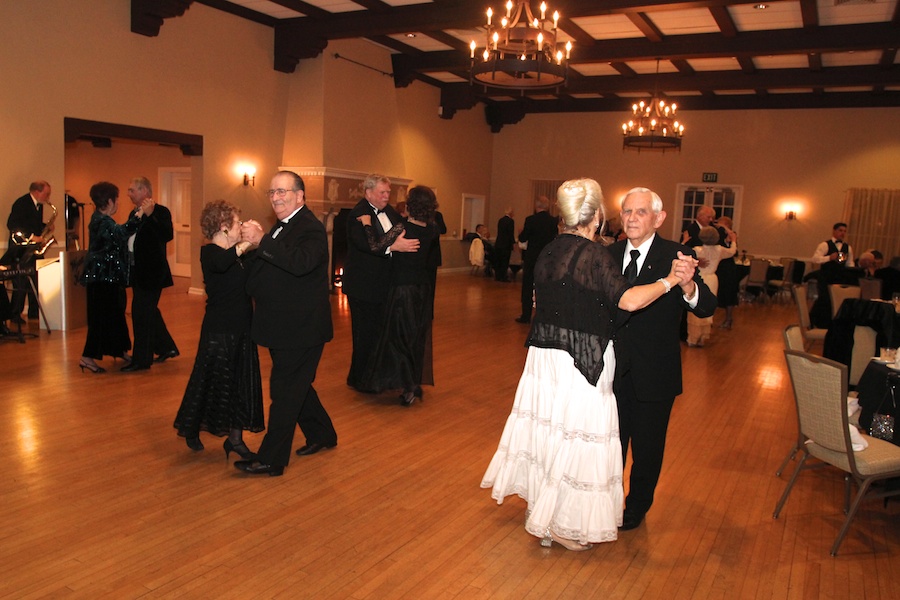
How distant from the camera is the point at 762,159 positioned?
50.8ft

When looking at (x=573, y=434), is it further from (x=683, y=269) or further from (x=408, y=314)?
(x=408, y=314)

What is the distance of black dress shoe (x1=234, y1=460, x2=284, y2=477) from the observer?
3.75 meters

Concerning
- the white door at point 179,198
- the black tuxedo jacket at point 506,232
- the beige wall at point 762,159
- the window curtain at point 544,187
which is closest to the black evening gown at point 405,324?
the white door at point 179,198

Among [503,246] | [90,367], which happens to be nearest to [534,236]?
[503,246]

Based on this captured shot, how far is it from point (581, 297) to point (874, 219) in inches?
568

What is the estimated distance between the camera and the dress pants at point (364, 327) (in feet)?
16.9

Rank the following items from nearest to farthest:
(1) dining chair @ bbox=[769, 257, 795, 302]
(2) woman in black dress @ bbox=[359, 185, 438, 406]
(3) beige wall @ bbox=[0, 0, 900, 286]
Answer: (2) woman in black dress @ bbox=[359, 185, 438, 406], (3) beige wall @ bbox=[0, 0, 900, 286], (1) dining chair @ bbox=[769, 257, 795, 302]

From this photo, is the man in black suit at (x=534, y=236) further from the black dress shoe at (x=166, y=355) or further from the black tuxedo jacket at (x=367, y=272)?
the black dress shoe at (x=166, y=355)

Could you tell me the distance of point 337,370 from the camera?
6.23 metres

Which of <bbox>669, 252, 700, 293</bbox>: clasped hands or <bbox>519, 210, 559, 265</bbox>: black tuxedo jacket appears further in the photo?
<bbox>519, 210, 559, 265</bbox>: black tuxedo jacket

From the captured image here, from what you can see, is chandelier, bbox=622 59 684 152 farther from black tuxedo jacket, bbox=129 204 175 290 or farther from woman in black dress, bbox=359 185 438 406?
black tuxedo jacket, bbox=129 204 175 290

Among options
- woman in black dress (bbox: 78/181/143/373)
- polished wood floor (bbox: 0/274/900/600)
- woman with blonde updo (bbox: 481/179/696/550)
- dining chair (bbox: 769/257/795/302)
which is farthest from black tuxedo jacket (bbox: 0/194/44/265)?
dining chair (bbox: 769/257/795/302)

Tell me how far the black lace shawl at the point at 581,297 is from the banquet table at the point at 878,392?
170 centimetres

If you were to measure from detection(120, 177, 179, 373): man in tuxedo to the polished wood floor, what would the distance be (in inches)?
20.9
